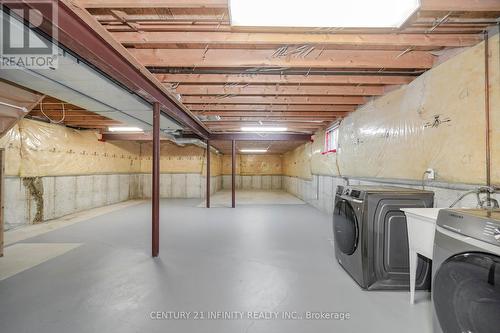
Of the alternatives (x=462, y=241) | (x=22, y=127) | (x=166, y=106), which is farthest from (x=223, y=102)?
(x=22, y=127)

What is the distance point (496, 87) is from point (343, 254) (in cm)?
186

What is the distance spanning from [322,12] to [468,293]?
1649mm

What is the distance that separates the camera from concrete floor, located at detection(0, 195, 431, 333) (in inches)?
62.4

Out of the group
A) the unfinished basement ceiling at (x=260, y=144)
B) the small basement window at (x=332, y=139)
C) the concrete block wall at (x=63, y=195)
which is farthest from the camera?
the unfinished basement ceiling at (x=260, y=144)

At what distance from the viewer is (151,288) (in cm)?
205

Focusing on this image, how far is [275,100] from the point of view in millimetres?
3549

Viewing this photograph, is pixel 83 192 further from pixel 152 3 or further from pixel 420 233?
pixel 420 233

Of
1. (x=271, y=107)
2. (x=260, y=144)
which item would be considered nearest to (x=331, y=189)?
(x=271, y=107)

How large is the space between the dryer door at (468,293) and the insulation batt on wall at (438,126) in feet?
3.72

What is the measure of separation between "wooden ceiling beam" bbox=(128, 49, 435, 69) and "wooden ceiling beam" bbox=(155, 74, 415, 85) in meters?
0.42

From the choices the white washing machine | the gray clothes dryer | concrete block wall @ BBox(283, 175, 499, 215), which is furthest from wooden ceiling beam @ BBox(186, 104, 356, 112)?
the white washing machine

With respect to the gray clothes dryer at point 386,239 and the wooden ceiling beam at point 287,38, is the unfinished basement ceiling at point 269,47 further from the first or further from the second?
the gray clothes dryer at point 386,239

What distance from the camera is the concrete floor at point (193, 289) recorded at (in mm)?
1585

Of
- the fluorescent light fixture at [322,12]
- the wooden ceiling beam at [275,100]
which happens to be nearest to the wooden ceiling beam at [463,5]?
the fluorescent light fixture at [322,12]
